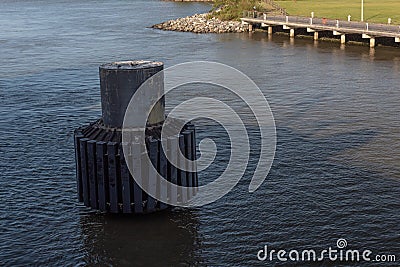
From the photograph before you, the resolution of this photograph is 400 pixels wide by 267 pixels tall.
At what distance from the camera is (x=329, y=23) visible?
60.8m

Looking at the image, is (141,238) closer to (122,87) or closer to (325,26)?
(122,87)

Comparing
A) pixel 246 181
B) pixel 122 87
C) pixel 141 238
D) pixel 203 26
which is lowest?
pixel 141 238

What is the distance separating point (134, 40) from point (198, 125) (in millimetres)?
37723

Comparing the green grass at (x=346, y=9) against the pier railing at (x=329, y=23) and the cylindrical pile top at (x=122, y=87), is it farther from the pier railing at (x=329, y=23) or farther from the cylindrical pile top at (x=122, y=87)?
the cylindrical pile top at (x=122, y=87)

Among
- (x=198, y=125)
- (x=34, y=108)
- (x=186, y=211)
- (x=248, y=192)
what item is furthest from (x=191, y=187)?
(x=34, y=108)

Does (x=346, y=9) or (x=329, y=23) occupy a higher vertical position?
(x=346, y=9)

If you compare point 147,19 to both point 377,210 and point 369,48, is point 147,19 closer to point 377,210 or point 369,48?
point 369,48

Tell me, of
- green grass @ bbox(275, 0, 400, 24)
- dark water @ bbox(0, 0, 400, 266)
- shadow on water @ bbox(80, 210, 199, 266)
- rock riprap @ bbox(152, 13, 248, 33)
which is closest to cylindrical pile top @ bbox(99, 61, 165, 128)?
shadow on water @ bbox(80, 210, 199, 266)

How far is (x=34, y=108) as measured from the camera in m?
33.1

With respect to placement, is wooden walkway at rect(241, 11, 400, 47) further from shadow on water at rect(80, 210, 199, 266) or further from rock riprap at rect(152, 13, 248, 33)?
shadow on water at rect(80, 210, 199, 266)

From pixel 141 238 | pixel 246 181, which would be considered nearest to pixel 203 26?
pixel 246 181

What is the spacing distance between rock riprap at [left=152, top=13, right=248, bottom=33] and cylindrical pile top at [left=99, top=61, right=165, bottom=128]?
5559cm

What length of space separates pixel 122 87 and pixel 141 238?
4.19 m

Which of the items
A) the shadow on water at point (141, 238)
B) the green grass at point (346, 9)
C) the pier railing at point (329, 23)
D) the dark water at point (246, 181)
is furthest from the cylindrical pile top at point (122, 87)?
the green grass at point (346, 9)
